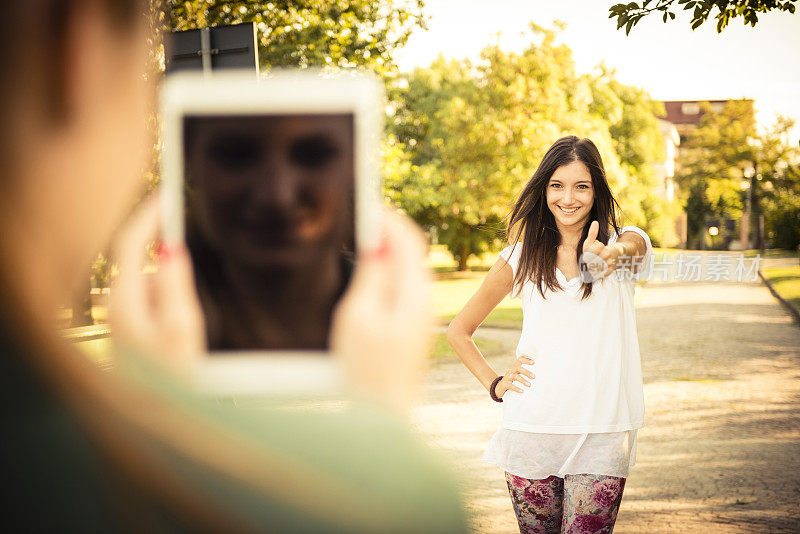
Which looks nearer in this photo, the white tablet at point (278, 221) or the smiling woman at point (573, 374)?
the white tablet at point (278, 221)

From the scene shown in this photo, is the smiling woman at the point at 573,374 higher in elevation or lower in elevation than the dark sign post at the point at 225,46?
lower

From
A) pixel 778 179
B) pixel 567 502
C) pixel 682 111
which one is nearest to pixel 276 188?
pixel 567 502

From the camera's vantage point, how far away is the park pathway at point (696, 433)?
18.9ft

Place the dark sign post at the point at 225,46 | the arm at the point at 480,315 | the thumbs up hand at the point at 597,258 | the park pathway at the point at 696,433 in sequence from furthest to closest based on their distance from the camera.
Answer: the park pathway at the point at 696,433 → the arm at the point at 480,315 → the thumbs up hand at the point at 597,258 → the dark sign post at the point at 225,46

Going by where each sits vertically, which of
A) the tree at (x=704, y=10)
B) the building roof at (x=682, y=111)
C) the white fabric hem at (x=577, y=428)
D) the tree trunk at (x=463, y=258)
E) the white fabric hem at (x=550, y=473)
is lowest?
the tree trunk at (x=463, y=258)

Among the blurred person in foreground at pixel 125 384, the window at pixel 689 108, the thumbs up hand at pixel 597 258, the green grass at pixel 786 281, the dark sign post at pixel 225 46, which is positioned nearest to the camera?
the blurred person in foreground at pixel 125 384

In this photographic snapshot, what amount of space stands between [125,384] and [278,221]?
0.15 meters

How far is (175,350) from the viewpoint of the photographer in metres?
0.54

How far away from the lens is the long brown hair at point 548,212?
3121 millimetres

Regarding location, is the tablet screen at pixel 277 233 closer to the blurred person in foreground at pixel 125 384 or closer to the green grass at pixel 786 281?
the blurred person in foreground at pixel 125 384

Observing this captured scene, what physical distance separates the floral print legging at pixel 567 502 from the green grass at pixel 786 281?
67.8 ft

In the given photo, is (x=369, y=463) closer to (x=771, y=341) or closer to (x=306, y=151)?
(x=306, y=151)

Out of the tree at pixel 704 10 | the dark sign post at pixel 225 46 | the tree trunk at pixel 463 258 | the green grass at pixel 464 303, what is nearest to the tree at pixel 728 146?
the green grass at pixel 464 303

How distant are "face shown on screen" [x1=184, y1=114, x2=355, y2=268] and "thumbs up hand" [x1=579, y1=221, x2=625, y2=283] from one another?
235cm
